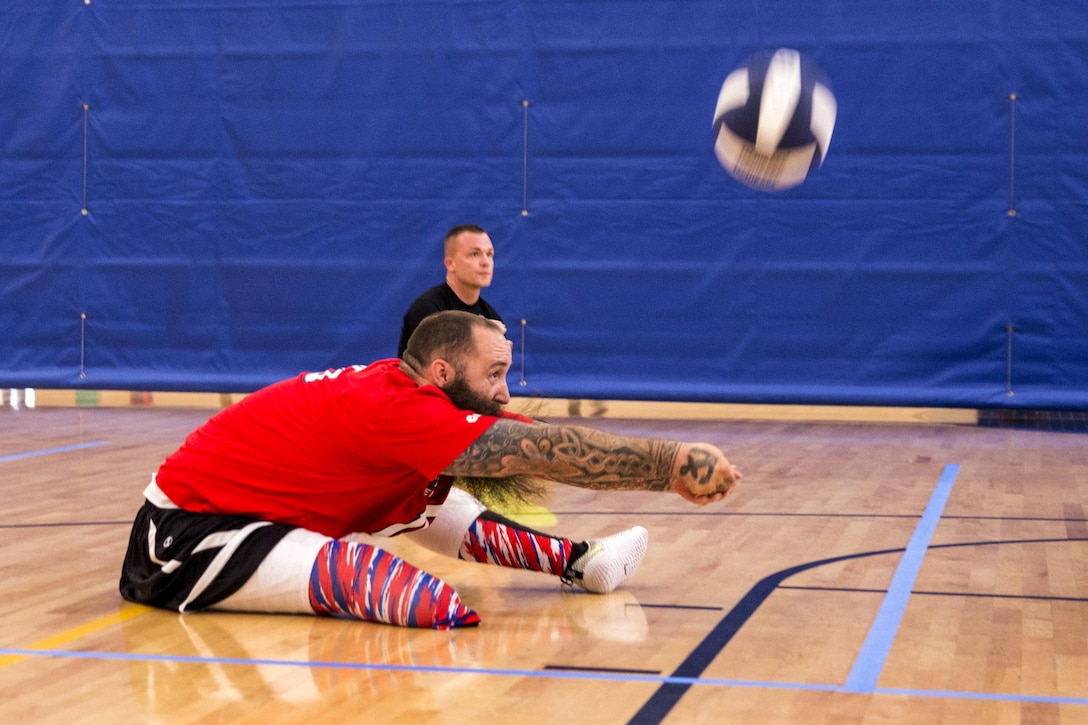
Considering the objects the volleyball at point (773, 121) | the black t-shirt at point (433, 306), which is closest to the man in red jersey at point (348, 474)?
the black t-shirt at point (433, 306)

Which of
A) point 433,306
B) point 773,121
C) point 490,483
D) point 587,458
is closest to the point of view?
point 587,458

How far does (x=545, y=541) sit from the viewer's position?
4496 mm

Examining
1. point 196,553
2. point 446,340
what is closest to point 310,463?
point 196,553

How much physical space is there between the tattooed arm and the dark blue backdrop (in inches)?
286

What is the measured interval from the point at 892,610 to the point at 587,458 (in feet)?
3.91

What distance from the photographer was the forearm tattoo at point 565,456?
3.60 meters

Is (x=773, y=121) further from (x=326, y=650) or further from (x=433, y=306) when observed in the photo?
(x=326, y=650)

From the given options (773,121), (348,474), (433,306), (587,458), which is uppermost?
(773,121)

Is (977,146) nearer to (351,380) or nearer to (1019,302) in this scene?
(1019,302)

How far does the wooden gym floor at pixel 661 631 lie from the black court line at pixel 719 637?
0.01 metres

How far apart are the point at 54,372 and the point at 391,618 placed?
889cm

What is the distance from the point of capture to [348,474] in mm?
3979

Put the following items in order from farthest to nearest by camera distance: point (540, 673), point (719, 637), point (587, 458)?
point (719, 637), point (587, 458), point (540, 673)

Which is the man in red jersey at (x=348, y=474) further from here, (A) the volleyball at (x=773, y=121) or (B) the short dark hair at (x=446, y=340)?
(A) the volleyball at (x=773, y=121)
